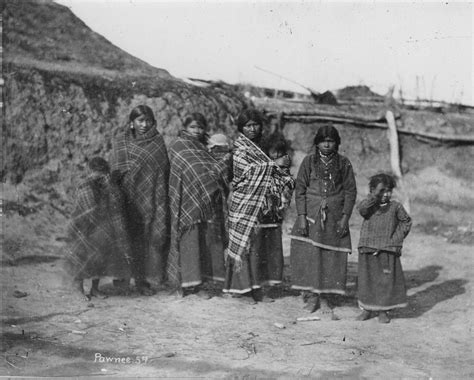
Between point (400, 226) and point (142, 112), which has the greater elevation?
point (142, 112)

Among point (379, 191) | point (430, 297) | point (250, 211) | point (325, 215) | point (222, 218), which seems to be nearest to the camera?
point (379, 191)

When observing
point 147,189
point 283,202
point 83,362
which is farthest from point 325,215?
point 83,362

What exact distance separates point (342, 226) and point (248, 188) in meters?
0.89

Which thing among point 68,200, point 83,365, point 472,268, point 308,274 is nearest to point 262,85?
point 68,200

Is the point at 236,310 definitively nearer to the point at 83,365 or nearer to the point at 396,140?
the point at 83,365

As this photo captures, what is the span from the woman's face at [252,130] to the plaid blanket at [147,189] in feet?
2.71

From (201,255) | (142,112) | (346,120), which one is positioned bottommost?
(201,255)

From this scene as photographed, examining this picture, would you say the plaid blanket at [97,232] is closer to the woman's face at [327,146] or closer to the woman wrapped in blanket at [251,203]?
the woman wrapped in blanket at [251,203]

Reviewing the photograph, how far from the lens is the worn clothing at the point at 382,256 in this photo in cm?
497

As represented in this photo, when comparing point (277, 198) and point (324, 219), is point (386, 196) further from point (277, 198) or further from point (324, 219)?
point (277, 198)

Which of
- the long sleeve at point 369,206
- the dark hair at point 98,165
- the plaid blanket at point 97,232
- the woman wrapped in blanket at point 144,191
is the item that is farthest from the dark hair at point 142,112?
the long sleeve at point 369,206

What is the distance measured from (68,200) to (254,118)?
12.2 ft

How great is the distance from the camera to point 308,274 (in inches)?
205

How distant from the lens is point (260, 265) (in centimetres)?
545
